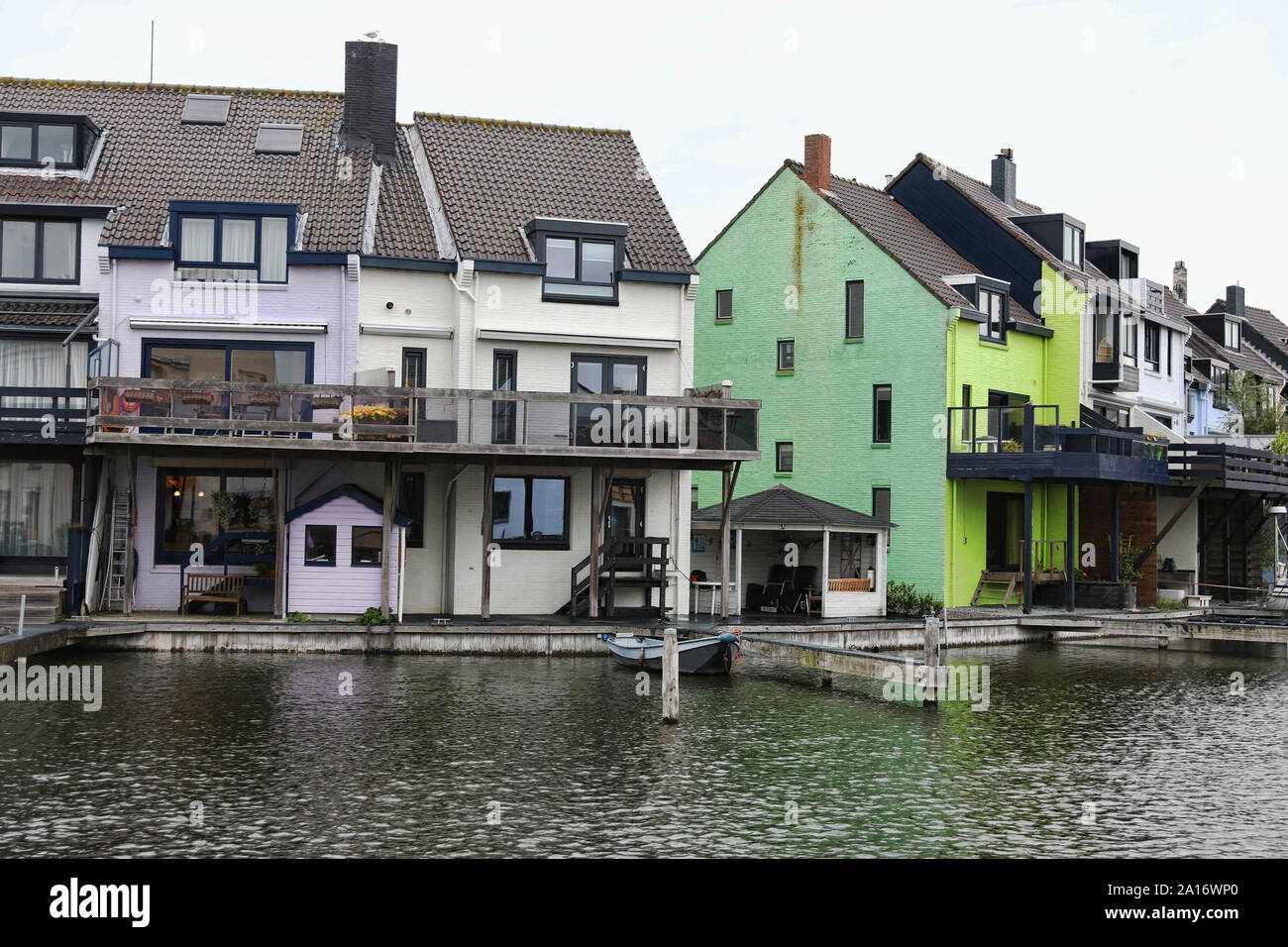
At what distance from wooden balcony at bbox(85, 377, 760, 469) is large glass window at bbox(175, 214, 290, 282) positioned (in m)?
3.78

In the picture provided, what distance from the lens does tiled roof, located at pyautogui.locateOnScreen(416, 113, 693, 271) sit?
35.1 metres

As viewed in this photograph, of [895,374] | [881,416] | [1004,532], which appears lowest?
[1004,532]

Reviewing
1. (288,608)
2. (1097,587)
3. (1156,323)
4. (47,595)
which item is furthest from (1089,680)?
(1156,323)

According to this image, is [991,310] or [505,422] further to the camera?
[991,310]

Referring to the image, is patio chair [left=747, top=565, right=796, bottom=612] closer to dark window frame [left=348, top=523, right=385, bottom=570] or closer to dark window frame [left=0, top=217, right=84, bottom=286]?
dark window frame [left=348, top=523, right=385, bottom=570]

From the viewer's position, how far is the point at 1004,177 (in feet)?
171

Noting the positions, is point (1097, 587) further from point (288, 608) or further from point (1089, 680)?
point (288, 608)

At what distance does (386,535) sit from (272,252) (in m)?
7.26

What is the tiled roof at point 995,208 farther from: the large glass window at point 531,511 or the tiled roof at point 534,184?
the large glass window at point 531,511

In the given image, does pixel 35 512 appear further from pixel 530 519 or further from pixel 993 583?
pixel 993 583

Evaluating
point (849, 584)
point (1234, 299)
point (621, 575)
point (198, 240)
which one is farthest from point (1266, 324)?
point (198, 240)

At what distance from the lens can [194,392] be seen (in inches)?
1196

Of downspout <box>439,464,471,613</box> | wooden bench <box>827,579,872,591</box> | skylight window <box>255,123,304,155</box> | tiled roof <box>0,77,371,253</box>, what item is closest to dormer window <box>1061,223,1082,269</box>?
wooden bench <box>827,579,872,591</box>
